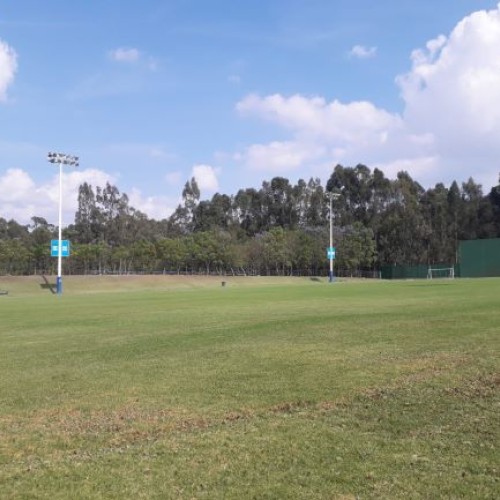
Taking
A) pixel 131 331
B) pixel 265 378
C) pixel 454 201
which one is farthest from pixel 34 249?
pixel 265 378

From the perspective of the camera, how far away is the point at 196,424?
826 centimetres

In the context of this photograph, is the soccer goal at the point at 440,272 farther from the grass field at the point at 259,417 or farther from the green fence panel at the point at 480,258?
the grass field at the point at 259,417

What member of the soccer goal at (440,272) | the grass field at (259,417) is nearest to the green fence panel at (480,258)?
the soccer goal at (440,272)

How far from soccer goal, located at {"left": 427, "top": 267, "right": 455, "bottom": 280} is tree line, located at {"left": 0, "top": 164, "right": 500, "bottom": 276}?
591 inches

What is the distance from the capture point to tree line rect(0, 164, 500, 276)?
415ft

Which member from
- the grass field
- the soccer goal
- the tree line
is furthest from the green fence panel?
the grass field

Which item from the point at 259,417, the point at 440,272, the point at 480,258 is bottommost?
the point at 259,417

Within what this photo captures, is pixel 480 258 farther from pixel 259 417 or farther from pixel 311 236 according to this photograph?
pixel 259 417

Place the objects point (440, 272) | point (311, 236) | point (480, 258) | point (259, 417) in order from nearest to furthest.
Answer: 1. point (259, 417)
2. point (480, 258)
3. point (440, 272)
4. point (311, 236)

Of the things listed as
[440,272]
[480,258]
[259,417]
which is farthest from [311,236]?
[259,417]

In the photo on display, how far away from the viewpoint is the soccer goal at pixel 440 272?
11001cm

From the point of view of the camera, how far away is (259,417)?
27.8ft

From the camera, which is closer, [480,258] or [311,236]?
[480,258]

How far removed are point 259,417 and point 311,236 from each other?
412 feet
